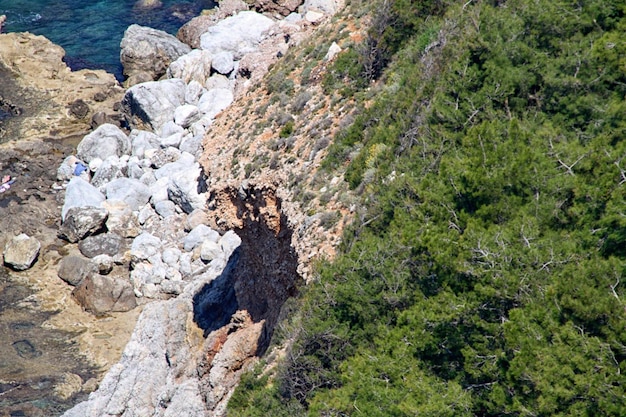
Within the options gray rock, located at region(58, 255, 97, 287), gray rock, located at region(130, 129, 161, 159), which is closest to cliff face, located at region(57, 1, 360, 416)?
gray rock, located at region(58, 255, 97, 287)

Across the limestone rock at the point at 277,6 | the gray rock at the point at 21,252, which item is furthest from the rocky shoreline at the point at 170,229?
the limestone rock at the point at 277,6

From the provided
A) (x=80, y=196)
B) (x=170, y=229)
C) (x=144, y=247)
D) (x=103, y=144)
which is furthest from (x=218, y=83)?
(x=144, y=247)

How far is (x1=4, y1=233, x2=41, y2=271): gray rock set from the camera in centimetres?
3369

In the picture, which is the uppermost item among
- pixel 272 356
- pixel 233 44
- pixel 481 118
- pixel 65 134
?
pixel 481 118

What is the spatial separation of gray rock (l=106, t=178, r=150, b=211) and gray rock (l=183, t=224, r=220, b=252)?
4419 millimetres

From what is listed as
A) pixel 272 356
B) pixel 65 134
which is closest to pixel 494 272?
pixel 272 356

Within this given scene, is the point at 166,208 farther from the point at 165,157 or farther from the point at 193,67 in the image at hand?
the point at 193,67

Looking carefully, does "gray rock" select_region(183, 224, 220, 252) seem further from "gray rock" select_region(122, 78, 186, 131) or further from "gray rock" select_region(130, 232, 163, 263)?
"gray rock" select_region(122, 78, 186, 131)

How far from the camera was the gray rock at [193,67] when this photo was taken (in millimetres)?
43625

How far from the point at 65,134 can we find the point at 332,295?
32429 mm

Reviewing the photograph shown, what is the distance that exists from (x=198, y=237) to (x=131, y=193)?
5.48 m

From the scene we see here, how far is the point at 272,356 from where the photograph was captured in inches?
687

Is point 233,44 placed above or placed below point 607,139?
below

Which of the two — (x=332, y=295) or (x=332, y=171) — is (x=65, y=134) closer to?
(x=332, y=171)
